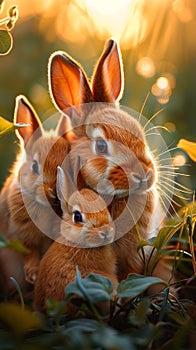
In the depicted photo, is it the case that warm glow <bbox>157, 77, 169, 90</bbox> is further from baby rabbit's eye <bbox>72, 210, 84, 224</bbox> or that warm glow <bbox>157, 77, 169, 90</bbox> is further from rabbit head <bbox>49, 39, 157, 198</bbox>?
baby rabbit's eye <bbox>72, 210, 84, 224</bbox>

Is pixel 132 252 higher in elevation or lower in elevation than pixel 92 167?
lower

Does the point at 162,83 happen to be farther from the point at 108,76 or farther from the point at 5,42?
the point at 5,42

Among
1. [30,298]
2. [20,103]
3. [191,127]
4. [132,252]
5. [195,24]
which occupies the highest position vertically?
[195,24]

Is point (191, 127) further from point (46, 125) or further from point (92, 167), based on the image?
point (92, 167)

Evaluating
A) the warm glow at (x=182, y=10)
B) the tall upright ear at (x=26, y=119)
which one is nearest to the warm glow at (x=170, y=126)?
the warm glow at (x=182, y=10)

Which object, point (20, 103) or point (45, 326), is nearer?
point (45, 326)

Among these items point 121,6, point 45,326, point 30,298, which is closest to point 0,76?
point 121,6

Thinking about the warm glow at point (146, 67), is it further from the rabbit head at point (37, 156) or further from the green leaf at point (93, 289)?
the green leaf at point (93, 289)

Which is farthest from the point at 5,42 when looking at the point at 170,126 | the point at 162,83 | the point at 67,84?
the point at 162,83
